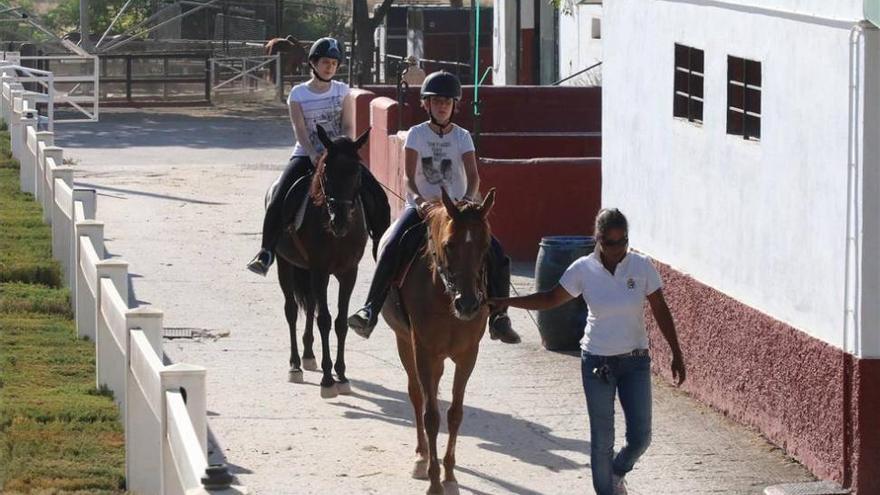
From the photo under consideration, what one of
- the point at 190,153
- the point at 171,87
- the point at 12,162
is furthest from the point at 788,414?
the point at 171,87

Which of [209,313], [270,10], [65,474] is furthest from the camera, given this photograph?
[270,10]

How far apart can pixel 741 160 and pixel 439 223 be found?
311 centimetres

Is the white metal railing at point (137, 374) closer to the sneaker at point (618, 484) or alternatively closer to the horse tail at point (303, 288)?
the horse tail at point (303, 288)

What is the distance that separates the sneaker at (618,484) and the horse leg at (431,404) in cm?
116

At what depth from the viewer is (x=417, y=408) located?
10.4m

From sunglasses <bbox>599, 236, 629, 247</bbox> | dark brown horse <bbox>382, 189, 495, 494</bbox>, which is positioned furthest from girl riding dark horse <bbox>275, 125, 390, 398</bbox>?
sunglasses <bbox>599, 236, 629, 247</bbox>

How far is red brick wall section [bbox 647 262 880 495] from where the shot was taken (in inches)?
376

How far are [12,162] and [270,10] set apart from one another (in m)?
30.9

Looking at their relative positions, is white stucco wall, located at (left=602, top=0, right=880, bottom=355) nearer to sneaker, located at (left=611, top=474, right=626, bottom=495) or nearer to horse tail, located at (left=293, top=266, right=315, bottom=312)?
sneaker, located at (left=611, top=474, right=626, bottom=495)

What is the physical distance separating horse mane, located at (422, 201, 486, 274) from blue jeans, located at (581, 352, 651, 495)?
0.99m

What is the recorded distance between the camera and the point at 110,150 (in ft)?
108

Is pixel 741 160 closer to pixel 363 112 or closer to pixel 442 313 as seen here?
pixel 442 313

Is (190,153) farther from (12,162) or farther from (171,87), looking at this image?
(171,87)

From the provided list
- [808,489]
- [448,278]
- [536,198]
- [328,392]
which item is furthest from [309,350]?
[536,198]
